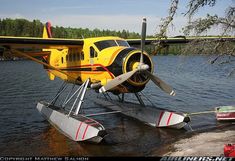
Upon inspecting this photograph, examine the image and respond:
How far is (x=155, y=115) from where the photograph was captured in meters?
12.7

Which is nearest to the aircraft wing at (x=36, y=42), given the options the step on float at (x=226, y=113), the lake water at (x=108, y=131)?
→ the lake water at (x=108, y=131)

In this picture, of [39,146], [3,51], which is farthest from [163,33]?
[3,51]

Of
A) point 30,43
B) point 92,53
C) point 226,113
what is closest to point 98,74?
point 92,53

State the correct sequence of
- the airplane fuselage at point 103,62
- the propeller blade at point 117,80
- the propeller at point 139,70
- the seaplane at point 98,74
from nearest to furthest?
the propeller at point 139,70, the propeller blade at point 117,80, the seaplane at point 98,74, the airplane fuselage at point 103,62

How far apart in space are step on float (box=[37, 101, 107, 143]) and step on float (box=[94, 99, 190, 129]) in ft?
8.87

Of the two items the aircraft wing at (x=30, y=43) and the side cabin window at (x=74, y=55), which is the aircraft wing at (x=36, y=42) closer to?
the aircraft wing at (x=30, y=43)

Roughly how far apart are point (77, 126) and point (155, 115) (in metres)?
3.60

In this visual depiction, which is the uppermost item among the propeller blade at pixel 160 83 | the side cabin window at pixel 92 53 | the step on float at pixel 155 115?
the side cabin window at pixel 92 53

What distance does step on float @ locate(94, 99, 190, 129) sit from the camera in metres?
11.8

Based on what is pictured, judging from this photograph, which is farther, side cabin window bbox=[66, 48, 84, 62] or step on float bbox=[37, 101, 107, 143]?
side cabin window bbox=[66, 48, 84, 62]

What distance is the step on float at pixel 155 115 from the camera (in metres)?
11.8

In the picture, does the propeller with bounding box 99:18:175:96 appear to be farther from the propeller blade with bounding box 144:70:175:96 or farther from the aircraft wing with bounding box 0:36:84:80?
the aircraft wing with bounding box 0:36:84:80

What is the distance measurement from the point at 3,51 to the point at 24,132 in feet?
12.2

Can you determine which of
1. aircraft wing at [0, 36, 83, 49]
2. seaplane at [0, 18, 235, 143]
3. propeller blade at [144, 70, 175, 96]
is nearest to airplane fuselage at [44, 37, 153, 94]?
seaplane at [0, 18, 235, 143]
